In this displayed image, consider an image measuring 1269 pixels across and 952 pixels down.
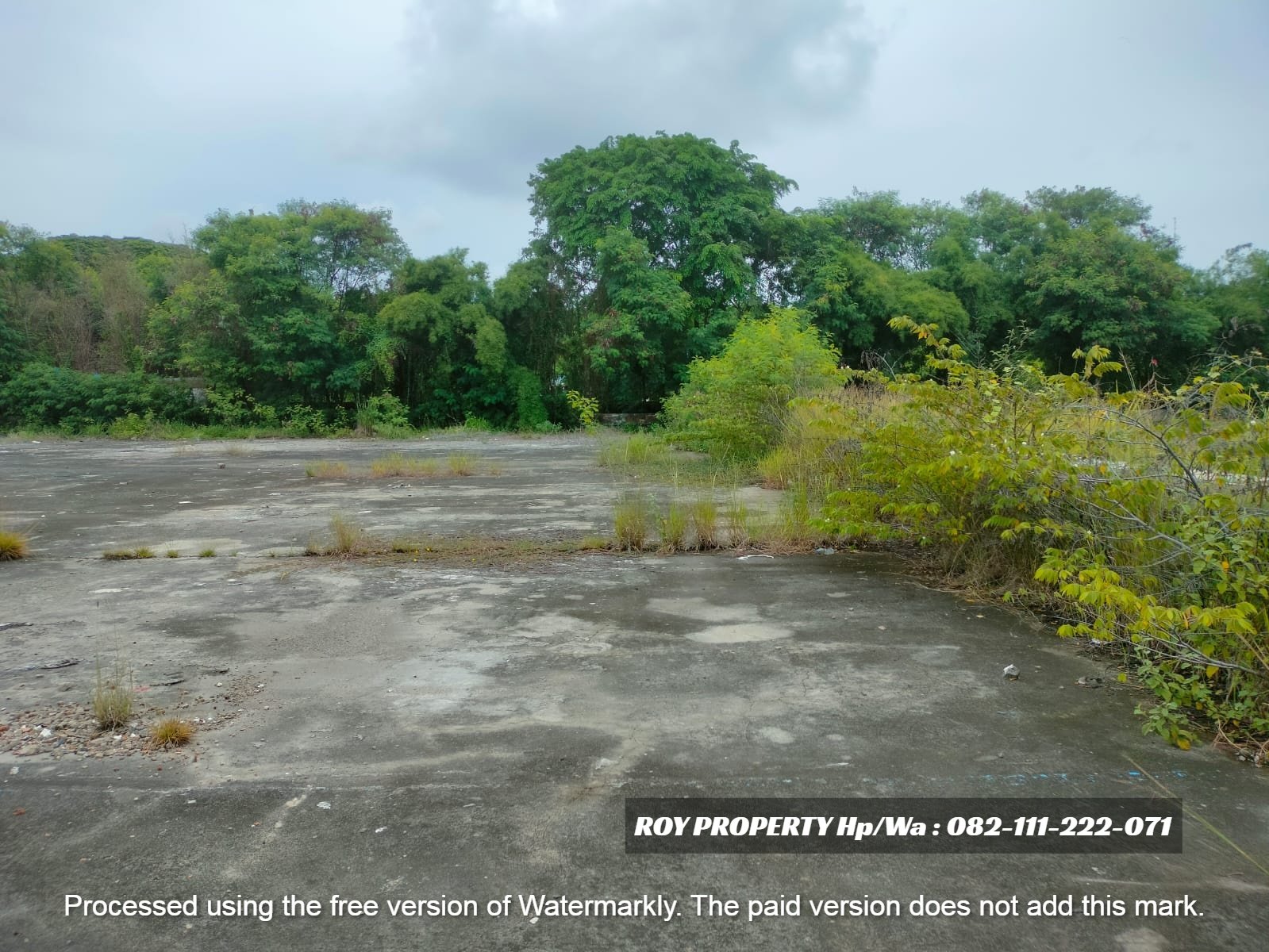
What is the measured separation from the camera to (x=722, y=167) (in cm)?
2266

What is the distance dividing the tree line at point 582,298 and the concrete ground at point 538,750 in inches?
657

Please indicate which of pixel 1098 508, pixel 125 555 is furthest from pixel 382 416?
pixel 1098 508

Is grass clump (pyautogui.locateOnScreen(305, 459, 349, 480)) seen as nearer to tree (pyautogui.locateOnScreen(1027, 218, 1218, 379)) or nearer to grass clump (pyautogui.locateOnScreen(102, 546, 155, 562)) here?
grass clump (pyautogui.locateOnScreen(102, 546, 155, 562))

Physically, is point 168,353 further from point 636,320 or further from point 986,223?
point 986,223

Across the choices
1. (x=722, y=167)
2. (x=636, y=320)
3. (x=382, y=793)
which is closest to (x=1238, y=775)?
(x=382, y=793)

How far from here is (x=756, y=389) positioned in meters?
11.5

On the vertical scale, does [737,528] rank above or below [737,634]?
above

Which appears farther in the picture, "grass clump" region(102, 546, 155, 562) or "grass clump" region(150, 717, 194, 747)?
"grass clump" region(102, 546, 155, 562)

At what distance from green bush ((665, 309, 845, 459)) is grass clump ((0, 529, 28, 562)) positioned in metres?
7.77

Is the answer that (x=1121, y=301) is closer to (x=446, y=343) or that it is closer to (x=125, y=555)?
(x=446, y=343)

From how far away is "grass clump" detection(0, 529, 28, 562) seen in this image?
617 cm

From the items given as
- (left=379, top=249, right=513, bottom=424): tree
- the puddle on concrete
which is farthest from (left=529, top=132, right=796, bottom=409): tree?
the puddle on concrete

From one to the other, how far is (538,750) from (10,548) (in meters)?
5.34

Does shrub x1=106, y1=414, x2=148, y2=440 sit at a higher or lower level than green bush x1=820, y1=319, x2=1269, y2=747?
lower
